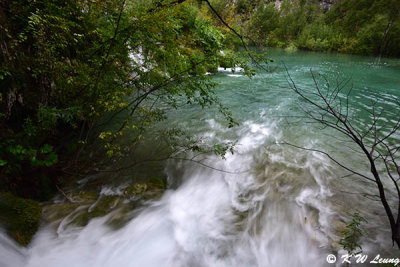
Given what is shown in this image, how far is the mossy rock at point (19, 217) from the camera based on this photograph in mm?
2139

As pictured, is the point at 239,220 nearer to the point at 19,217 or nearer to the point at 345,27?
the point at 19,217

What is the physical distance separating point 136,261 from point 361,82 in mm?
13525

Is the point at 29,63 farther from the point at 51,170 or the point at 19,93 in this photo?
the point at 51,170

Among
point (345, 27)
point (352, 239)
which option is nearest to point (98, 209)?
point (352, 239)

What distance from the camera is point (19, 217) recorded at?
2.31 m

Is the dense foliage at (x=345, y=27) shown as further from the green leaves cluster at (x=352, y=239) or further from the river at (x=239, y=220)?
the green leaves cluster at (x=352, y=239)

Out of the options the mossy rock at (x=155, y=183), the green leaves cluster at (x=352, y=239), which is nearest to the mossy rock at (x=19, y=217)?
the mossy rock at (x=155, y=183)

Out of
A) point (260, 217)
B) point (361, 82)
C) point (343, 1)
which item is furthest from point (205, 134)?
point (343, 1)

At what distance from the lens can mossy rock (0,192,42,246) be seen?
7.02ft

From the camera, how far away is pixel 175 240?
107 inches

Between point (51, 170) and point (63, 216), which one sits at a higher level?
point (51, 170)

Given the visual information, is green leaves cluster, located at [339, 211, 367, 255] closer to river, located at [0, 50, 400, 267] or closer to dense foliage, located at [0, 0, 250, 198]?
river, located at [0, 50, 400, 267]

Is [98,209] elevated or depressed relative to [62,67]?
A: depressed

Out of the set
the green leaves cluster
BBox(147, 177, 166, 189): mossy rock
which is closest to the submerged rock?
BBox(147, 177, 166, 189): mossy rock
